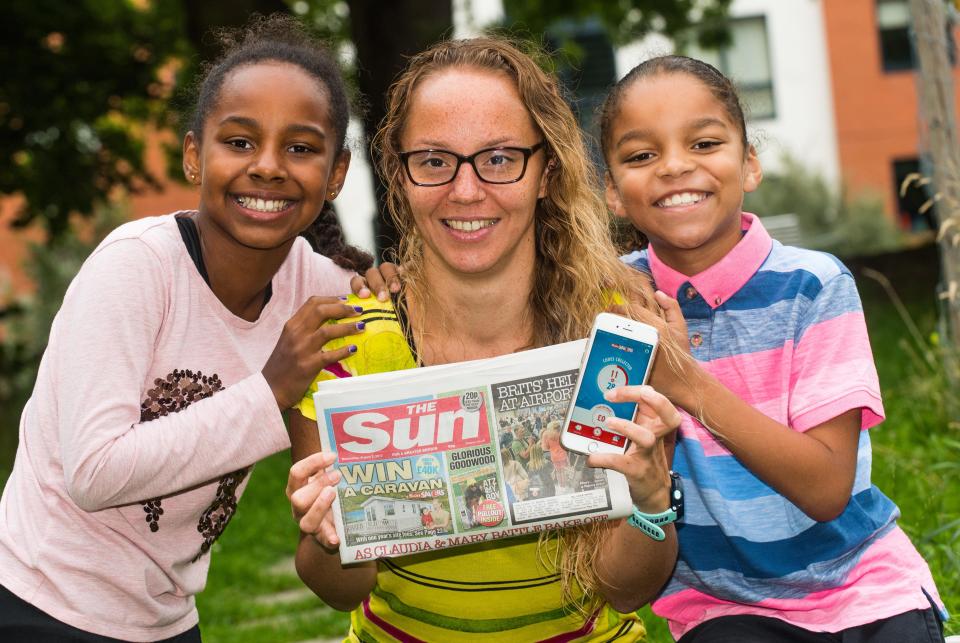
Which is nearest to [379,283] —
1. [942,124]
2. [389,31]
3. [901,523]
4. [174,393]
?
[174,393]

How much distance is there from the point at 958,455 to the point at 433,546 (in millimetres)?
3267

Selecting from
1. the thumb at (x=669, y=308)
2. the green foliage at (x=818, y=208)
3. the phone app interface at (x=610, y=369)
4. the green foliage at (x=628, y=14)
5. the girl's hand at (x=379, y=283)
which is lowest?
the green foliage at (x=818, y=208)

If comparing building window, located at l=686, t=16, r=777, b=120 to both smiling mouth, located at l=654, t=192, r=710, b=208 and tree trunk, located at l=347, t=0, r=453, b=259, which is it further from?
smiling mouth, located at l=654, t=192, r=710, b=208

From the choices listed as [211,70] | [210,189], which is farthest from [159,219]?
[211,70]

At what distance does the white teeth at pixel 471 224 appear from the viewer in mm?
2482

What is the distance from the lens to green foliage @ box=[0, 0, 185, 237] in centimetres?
1146

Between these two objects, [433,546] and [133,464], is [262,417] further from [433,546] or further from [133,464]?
[433,546]

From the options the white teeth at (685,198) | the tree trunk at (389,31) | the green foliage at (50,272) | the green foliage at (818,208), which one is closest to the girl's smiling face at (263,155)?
the white teeth at (685,198)

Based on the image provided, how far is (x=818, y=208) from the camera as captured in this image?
22031 millimetres

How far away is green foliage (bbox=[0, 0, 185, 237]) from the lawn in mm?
5326

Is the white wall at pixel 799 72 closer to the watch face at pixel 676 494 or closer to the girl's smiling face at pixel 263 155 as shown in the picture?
the girl's smiling face at pixel 263 155

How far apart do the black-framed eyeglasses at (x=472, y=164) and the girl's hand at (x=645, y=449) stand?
0.62 m

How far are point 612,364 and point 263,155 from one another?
106cm

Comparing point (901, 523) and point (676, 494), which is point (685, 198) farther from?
point (901, 523)
